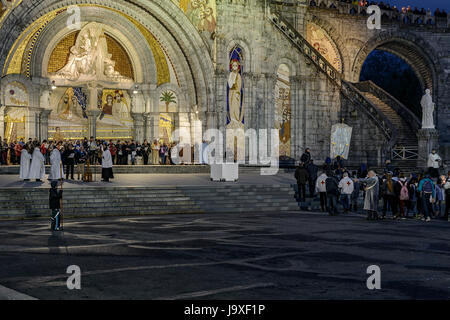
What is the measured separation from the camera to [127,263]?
8.91m

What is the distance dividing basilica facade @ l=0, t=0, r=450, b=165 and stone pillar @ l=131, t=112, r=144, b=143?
0.17ft

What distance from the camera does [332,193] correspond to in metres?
17.6

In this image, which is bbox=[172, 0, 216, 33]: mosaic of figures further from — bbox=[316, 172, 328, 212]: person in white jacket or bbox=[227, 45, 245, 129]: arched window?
bbox=[316, 172, 328, 212]: person in white jacket

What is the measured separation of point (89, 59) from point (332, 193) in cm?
1669

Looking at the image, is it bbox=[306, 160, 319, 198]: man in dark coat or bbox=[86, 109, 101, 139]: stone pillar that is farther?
bbox=[86, 109, 101, 139]: stone pillar

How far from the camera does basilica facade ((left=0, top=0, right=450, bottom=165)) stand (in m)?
27.8

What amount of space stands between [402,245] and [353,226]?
3335 millimetres

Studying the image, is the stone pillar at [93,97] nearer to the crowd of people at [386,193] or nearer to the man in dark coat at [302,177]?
the crowd of people at [386,193]

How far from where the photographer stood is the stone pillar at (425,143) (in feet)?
89.1

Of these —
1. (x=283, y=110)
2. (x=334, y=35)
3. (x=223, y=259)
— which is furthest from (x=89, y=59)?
(x=223, y=259)

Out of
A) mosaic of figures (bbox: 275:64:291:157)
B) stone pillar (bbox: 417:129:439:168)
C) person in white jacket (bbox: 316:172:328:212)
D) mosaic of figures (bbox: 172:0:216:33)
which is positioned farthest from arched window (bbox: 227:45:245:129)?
person in white jacket (bbox: 316:172:328:212)

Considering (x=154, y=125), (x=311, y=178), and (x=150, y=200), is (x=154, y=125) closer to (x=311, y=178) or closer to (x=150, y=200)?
(x=311, y=178)
